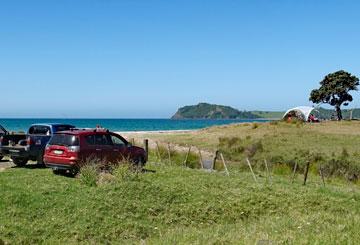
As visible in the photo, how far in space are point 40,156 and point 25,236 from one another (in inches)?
462

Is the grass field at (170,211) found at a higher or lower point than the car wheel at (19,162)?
lower

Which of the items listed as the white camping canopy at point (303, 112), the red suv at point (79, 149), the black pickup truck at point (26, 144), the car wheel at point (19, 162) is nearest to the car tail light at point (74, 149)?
the red suv at point (79, 149)

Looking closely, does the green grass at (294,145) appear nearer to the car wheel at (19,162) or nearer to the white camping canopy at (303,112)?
the car wheel at (19,162)

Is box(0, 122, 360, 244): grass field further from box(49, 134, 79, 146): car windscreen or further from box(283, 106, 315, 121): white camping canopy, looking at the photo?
box(283, 106, 315, 121): white camping canopy

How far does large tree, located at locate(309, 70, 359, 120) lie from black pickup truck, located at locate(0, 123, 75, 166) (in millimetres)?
68183

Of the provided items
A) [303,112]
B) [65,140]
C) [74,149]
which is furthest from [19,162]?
[303,112]

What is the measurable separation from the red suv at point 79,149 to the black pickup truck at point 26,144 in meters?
2.67

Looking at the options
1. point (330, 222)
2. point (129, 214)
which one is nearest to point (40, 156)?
point (129, 214)

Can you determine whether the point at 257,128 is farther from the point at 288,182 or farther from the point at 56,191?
the point at 56,191

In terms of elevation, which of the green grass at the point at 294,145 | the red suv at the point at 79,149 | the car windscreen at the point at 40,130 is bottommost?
the green grass at the point at 294,145

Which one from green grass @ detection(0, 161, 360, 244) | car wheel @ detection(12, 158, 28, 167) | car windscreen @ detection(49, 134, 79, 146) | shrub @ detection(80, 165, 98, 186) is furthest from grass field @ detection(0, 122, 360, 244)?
car wheel @ detection(12, 158, 28, 167)

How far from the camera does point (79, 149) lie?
61.4 ft

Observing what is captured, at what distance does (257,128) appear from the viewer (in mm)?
53812

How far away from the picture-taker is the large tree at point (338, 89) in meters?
84.2
